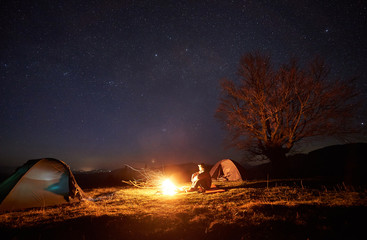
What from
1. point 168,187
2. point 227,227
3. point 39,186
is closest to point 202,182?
point 168,187

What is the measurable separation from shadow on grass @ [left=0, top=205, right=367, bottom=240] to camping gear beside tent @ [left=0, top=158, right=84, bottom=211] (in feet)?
10.1

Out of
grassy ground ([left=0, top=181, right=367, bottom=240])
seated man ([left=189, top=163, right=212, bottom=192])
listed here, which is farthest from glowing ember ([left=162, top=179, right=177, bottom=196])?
grassy ground ([left=0, top=181, right=367, bottom=240])

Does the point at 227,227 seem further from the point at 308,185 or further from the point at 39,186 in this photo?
the point at 308,185

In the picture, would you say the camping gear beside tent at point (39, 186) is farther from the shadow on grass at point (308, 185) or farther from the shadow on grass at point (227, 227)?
the shadow on grass at point (308, 185)

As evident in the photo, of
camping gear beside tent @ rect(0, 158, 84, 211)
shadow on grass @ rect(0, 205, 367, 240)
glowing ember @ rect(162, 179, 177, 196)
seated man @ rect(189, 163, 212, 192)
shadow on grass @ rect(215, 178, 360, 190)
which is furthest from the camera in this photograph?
glowing ember @ rect(162, 179, 177, 196)

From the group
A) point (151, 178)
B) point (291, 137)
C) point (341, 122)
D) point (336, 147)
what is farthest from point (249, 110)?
point (336, 147)

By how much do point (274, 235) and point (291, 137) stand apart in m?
13.3

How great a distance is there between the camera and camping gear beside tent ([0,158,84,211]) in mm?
7102

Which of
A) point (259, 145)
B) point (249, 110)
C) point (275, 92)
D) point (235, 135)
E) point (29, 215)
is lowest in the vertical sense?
point (29, 215)

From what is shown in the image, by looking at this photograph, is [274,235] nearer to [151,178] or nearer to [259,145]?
[151,178]

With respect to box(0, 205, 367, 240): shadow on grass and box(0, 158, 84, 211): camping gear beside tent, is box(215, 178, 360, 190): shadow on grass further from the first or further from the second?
box(0, 158, 84, 211): camping gear beside tent

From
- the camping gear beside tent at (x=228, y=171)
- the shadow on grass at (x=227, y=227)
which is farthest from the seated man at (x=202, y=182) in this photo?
A: the camping gear beside tent at (x=228, y=171)

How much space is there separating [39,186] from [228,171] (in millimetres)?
13482

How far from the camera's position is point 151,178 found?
10.7 m
